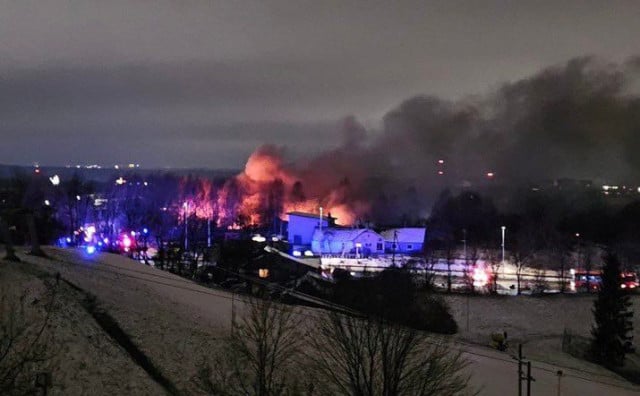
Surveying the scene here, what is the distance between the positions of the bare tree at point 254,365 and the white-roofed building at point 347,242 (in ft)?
96.4

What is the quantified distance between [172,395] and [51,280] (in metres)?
4.38

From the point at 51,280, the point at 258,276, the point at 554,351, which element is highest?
the point at 51,280

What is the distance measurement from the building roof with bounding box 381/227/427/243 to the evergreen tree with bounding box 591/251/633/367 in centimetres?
2239

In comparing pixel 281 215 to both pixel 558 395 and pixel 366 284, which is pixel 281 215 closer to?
pixel 366 284

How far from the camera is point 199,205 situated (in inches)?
2165

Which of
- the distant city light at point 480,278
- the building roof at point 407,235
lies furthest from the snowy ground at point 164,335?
the building roof at point 407,235

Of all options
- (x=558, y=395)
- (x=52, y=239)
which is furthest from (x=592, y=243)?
(x=52, y=239)

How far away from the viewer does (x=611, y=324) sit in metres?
21.8

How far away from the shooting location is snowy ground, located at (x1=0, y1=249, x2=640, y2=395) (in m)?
10.4

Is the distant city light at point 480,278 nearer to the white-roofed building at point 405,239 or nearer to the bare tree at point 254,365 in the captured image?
the white-roofed building at point 405,239

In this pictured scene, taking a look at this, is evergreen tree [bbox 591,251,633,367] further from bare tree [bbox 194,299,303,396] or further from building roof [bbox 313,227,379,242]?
building roof [bbox 313,227,379,242]

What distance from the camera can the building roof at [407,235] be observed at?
45000 millimetres

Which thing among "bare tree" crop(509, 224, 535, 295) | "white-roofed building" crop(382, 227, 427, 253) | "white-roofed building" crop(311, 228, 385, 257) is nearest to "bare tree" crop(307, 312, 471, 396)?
"bare tree" crop(509, 224, 535, 295)

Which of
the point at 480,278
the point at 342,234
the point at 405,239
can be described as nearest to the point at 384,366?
the point at 480,278
